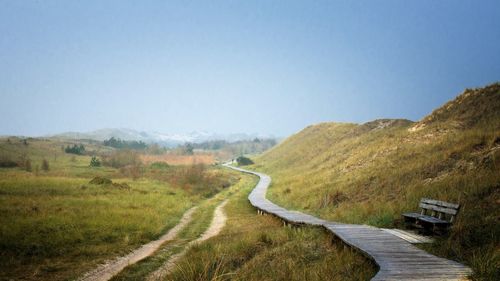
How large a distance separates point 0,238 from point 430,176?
809 inches

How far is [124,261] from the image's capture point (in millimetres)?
13133

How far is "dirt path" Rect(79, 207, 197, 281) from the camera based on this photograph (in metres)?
11.4

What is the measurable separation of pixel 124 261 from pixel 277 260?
248 inches

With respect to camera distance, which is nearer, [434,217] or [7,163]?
[434,217]

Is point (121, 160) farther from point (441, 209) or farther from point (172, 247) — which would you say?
point (441, 209)

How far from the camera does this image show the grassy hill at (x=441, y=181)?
9.73 meters

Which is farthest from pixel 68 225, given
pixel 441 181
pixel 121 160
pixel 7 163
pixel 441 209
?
pixel 121 160

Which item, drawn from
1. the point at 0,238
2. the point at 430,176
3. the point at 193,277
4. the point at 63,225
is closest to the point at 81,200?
the point at 63,225

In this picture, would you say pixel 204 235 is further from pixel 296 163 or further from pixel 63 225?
pixel 296 163

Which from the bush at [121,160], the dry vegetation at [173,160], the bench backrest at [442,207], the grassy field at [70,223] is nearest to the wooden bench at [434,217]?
the bench backrest at [442,207]

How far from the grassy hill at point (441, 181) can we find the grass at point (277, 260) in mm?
2562

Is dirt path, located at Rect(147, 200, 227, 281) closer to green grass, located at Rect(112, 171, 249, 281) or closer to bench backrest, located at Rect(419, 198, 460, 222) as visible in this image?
green grass, located at Rect(112, 171, 249, 281)

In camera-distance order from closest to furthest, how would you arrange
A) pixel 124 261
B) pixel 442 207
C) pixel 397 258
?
pixel 397 258 < pixel 442 207 < pixel 124 261

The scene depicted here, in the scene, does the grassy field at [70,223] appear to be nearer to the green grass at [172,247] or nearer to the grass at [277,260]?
the green grass at [172,247]
